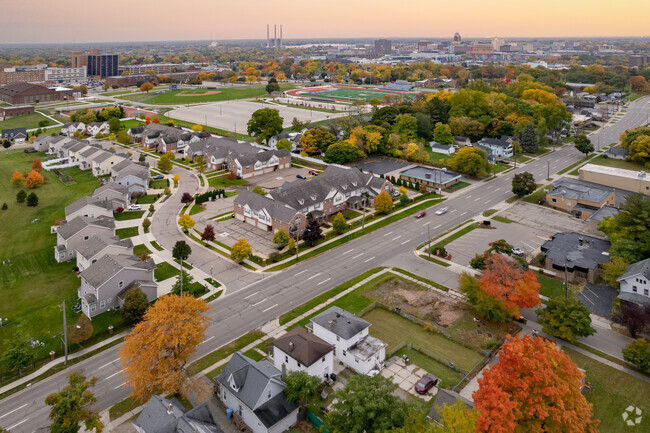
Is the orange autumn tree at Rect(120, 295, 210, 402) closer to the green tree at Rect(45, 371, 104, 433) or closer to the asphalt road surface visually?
the green tree at Rect(45, 371, 104, 433)

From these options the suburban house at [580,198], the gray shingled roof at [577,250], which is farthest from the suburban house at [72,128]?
the gray shingled roof at [577,250]

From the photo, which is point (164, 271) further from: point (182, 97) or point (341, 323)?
point (182, 97)

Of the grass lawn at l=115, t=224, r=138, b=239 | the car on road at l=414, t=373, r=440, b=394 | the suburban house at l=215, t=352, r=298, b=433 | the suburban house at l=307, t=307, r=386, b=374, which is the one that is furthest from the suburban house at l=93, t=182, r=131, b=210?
the car on road at l=414, t=373, r=440, b=394

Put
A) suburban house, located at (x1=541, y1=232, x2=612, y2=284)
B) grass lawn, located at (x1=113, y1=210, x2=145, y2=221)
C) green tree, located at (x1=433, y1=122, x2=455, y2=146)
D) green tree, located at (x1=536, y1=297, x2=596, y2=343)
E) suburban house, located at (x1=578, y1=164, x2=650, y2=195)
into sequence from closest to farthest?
1. green tree, located at (x1=536, y1=297, x2=596, y2=343)
2. suburban house, located at (x1=541, y1=232, x2=612, y2=284)
3. grass lawn, located at (x1=113, y1=210, x2=145, y2=221)
4. suburban house, located at (x1=578, y1=164, x2=650, y2=195)
5. green tree, located at (x1=433, y1=122, x2=455, y2=146)

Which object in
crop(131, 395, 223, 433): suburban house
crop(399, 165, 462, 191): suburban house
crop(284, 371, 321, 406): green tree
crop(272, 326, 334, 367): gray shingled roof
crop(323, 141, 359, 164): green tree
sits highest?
crop(323, 141, 359, 164): green tree

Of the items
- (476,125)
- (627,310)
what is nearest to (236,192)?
(627,310)

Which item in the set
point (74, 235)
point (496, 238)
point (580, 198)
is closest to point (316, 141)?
point (496, 238)

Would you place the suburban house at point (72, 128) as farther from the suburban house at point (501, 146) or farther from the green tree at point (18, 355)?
the suburban house at point (501, 146)

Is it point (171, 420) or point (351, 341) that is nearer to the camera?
point (171, 420)
